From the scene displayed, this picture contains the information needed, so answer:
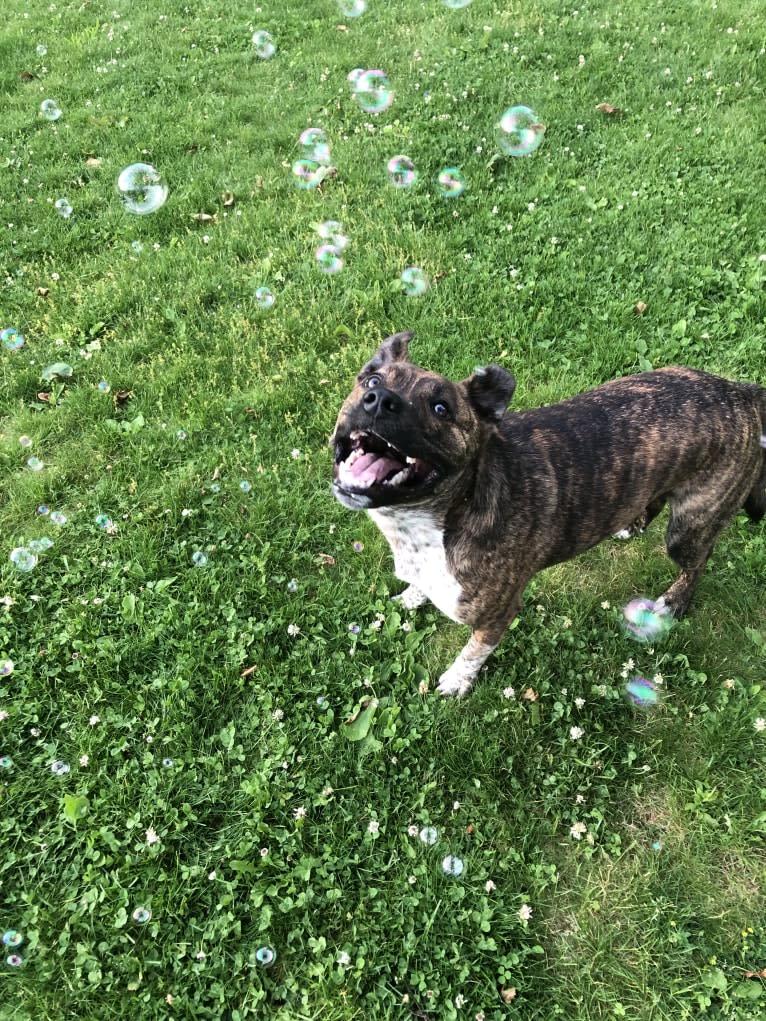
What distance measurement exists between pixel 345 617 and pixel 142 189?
16.7 ft

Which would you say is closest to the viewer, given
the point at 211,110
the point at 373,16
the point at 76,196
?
the point at 76,196

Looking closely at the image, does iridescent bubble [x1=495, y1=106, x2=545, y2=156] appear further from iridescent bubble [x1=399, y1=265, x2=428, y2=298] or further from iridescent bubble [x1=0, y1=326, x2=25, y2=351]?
iridescent bubble [x1=0, y1=326, x2=25, y2=351]

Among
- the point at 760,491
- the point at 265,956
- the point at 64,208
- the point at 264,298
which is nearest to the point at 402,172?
the point at 264,298

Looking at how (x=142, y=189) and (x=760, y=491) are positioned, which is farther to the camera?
(x=142, y=189)

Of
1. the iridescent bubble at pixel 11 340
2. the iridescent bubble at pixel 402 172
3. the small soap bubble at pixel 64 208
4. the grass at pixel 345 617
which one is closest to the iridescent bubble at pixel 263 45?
the grass at pixel 345 617

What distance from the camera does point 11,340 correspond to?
18.2 ft

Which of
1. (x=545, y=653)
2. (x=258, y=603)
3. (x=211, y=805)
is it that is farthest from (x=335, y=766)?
(x=545, y=653)

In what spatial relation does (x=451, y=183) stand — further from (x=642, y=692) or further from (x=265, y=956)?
(x=265, y=956)

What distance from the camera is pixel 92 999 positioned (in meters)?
2.92

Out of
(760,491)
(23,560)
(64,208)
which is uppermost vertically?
(64,208)

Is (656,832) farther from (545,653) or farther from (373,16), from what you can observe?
(373,16)

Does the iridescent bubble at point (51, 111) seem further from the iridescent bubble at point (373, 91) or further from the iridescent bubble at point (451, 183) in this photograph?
the iridescent bubble at point (451, 183)

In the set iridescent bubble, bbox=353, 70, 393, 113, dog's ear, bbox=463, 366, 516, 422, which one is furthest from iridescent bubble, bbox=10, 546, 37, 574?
iridescent bubble, bbox=353, 70, 393, 113

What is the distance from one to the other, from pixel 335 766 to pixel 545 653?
1.42 metres
